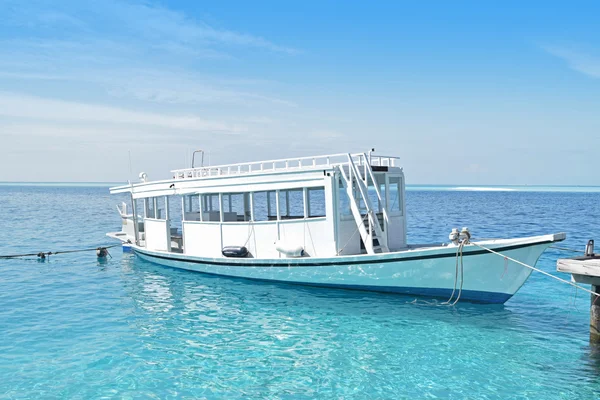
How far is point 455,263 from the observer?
1450 cm

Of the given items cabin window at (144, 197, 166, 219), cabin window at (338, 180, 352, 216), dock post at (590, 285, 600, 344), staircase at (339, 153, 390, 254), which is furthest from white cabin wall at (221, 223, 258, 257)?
dock post at (590, 285, 600, 344)

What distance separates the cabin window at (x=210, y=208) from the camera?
2136cm

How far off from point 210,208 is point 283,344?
11420 millimetres

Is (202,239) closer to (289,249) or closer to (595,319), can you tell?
(289,249)

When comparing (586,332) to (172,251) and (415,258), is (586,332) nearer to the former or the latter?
(415,258)

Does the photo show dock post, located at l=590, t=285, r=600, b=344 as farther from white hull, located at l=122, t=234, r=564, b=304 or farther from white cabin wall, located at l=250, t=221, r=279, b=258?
white cabin wall, located at l=250, t=221, r=279, b=258

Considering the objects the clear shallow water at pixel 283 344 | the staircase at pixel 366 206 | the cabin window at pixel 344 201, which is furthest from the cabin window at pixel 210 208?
the staircase at pixel 366 206

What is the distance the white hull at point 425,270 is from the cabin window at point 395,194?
270cm

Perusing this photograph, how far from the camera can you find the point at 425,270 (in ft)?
49.3

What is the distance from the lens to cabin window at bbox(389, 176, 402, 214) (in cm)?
1791

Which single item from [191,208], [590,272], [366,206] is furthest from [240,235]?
[590,272]

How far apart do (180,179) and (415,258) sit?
1219cm

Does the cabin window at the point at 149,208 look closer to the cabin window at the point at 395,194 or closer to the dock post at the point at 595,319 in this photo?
the cabin window at the point at 395,194

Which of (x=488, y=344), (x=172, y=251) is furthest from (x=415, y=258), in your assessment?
(x=172, y=251)
